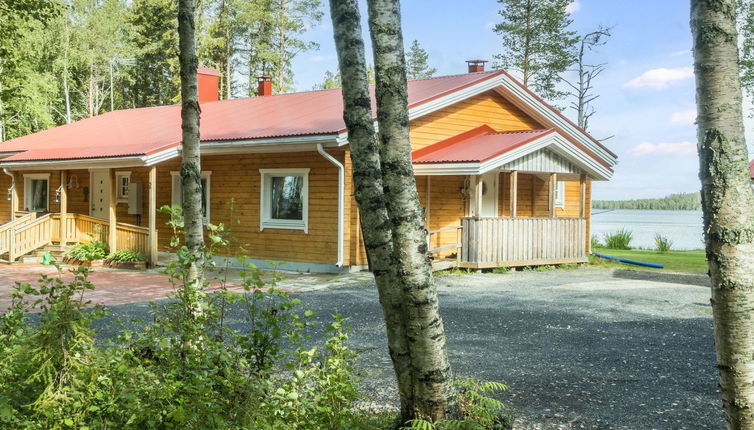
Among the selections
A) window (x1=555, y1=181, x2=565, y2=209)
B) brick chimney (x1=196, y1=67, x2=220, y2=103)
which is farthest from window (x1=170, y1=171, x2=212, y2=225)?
window (x1=555, y1=181, x2=565, y2=209)

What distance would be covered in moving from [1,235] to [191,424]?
55.4ft

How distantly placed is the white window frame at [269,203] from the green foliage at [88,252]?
4.07 metres

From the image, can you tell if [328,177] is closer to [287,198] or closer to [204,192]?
[287,198]

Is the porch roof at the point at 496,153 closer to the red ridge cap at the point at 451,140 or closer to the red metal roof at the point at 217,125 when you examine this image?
the red ridge cap at the point at 451,140

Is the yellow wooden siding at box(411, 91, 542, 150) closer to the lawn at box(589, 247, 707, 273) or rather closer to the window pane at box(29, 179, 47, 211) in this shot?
the lawn at box(589, 247, 707, 273)

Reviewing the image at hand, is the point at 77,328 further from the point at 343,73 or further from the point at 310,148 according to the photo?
the point at 310,148

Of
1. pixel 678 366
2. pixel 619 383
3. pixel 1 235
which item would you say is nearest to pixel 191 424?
pixel 619 383

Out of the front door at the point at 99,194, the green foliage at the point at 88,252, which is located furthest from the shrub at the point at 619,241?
the green foliage at the point at 88,252

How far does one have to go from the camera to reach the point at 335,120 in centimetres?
1622

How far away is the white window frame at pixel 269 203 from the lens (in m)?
16.3

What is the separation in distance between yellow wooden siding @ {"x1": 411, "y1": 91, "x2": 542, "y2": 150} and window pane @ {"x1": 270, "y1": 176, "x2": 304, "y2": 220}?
302 cm

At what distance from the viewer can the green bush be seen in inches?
674

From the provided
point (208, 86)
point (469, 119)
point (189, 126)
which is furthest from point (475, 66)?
point (189, 126)

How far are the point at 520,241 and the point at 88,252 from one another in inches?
410
